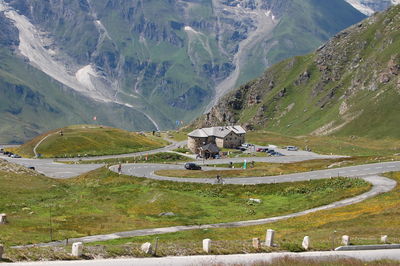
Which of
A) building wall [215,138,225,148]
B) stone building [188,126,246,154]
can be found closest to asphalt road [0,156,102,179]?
stone building [188,126,246,154]

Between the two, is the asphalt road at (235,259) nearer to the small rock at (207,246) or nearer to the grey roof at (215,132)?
the small rock at (207,246)

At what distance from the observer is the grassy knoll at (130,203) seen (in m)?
52.4

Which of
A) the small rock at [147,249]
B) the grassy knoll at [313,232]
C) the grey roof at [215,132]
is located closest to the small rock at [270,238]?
the grassy knoll at [313,232]

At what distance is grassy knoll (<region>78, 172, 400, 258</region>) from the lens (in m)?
33.0

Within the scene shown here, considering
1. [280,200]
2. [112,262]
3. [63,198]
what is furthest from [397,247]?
[63,198]

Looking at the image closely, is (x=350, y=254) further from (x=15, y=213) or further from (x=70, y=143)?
(x=70, y=143)

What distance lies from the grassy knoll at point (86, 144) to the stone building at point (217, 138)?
669 inches

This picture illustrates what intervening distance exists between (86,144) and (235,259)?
14990 centimetres

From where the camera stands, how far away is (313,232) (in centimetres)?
4609

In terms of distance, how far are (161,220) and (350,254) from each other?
31.1 metres

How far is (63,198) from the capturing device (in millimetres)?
72125

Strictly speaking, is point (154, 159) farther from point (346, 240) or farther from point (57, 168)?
point (346, 240)

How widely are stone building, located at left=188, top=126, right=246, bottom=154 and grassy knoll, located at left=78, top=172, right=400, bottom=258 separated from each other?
370 ft

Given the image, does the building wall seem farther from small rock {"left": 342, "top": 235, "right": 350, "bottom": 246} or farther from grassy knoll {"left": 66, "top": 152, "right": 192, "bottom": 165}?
small rock {"left": 342, "top": 235, "right": 350, "bottom": 246}
